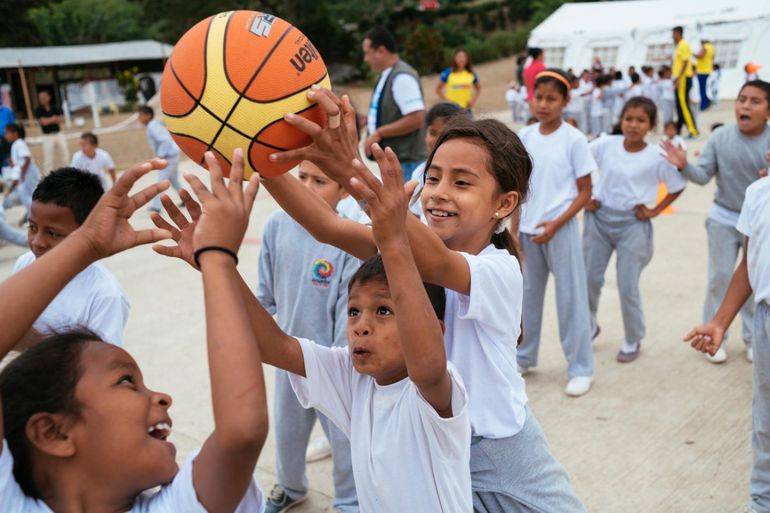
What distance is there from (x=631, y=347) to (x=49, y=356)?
4.32 meters

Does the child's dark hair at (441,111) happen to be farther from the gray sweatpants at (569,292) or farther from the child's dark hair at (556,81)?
the gray sweatpants at (569,292)

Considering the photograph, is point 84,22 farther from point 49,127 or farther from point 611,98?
point 611,98

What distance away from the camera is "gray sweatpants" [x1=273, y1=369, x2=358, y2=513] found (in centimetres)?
322

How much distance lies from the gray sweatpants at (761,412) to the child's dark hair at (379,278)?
65.1 inches

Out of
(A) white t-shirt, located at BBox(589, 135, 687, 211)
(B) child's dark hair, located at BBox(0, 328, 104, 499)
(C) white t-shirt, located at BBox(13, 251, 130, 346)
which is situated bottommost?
(A) white t-shirt, located at BBox(589, 135, 687, 211)

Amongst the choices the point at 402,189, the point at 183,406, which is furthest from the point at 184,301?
the point at 402,189

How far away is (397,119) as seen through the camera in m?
6.06

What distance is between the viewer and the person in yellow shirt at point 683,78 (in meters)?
16.3

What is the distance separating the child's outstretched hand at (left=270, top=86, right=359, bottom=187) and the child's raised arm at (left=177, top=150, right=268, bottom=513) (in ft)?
1.35

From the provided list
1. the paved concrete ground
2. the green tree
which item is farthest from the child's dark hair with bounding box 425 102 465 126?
the green tree

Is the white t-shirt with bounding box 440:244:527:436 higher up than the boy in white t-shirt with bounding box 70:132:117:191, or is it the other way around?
the white t-shirt with bounding box 440:244:527:436

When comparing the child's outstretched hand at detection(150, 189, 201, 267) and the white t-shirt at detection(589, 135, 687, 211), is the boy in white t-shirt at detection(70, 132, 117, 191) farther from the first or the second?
the child's outstretched hand at detection(150, 189, 201, 267)

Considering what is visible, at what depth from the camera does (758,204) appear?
3.05 m

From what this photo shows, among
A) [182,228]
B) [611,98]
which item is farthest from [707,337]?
[611,98]
